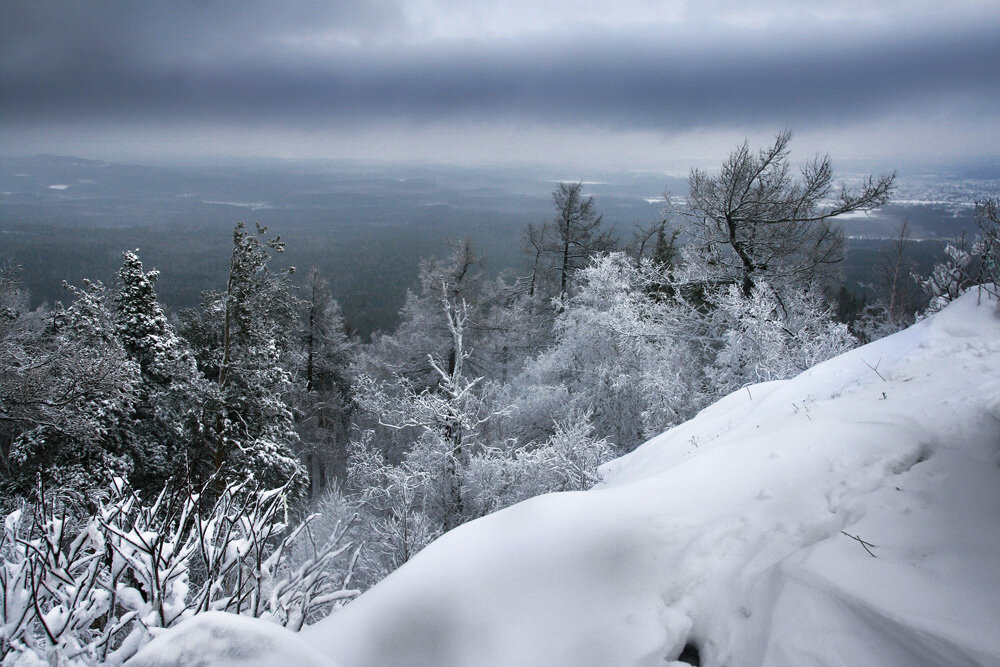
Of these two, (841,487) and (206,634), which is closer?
(206,634)

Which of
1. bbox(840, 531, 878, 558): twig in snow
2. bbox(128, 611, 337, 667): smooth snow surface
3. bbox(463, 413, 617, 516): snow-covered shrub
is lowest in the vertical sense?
bbox(463, 413, 617, 516): snow-covered shrub

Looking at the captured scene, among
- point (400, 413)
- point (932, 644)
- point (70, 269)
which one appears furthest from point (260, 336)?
point (70, 269)

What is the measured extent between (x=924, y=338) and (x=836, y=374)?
A: 3.15ft

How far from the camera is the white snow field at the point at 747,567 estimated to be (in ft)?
7.12

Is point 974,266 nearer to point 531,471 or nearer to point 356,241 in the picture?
point 531,471

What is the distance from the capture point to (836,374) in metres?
5.85

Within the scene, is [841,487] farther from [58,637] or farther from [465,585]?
[58,637]

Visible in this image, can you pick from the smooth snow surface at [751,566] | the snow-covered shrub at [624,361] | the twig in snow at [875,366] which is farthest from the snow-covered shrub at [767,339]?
the smooth snow surface at [751,566]

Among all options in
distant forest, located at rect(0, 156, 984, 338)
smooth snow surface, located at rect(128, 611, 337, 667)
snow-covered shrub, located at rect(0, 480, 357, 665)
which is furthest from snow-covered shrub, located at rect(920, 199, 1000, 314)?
snow-covered shrub, located at rect(0, 480, 357, 665)

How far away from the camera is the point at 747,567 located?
2.75 metres

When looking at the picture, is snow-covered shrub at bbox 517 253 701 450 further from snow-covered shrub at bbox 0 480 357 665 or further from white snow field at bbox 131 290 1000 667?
snow-covered shrub at bbox 0 480 357 665

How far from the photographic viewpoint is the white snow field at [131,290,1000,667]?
217 cm

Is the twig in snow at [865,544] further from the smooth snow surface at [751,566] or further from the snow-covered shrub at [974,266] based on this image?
the snow-covered shrub at [974,266]

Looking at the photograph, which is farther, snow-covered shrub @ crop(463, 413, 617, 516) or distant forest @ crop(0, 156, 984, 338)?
distant forest @ crop(0, 156, 984, 338)
